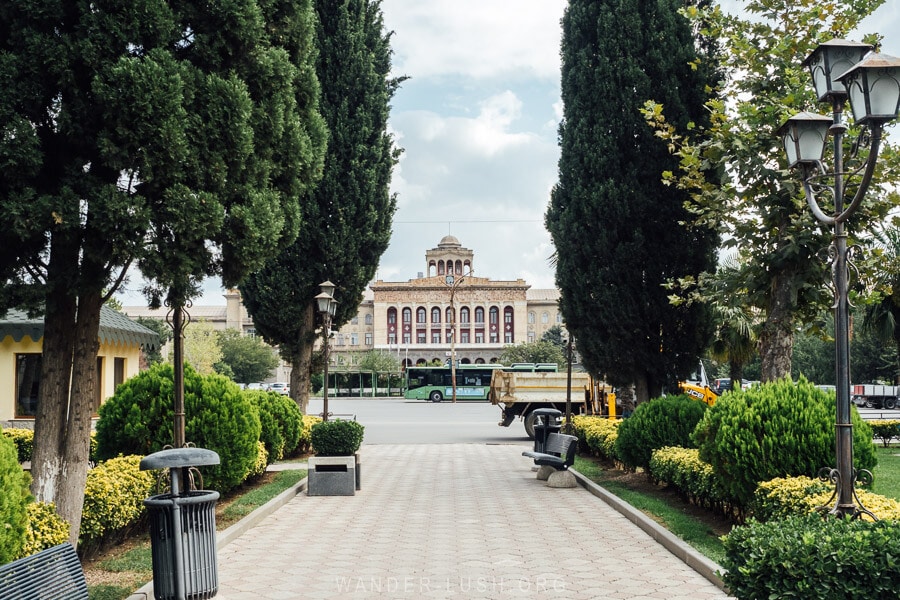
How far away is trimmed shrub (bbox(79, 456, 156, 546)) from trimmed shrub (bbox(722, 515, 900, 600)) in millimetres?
4734

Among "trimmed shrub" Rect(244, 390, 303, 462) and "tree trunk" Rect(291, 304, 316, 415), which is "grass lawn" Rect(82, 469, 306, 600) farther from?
"tree trunk" Rect(291, 304, 316, 415)

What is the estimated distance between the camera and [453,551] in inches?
304

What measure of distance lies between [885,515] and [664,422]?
17.8 ft

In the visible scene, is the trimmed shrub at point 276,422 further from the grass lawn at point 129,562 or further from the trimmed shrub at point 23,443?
the trimmed shrub at point 23,443

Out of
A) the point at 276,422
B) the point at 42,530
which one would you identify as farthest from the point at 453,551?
the point at 276,422

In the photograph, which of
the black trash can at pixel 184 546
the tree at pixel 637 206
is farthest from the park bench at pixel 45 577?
the tree at pixel 637 206

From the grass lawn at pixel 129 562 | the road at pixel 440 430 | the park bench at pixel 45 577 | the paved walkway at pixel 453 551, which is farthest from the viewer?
the road at pixel 440 430

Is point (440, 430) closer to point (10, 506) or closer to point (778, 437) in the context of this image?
point (778, 437)

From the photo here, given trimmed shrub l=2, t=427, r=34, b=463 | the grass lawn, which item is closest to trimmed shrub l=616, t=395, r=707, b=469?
the grass lawn

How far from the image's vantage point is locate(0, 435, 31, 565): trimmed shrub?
449 cm

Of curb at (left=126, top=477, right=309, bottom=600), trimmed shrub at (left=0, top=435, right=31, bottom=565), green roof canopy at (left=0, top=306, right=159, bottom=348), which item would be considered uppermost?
green roof canopy at (left=0, top=306, right=159, bottom=348)

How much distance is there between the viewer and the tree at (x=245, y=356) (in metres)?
71.9

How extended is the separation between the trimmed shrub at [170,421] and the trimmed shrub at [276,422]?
2.12 meters

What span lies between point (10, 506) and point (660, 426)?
27.9ft
